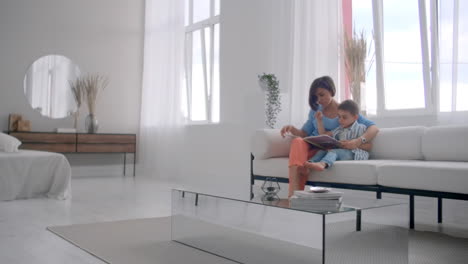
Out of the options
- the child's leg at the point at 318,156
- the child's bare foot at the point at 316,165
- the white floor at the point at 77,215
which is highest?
the child's leg at the point at 318,156

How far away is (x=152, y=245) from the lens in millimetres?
2525

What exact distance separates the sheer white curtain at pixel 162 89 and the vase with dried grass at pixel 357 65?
9.99ft

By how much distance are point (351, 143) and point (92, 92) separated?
490cm

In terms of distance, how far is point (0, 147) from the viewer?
4.54 m

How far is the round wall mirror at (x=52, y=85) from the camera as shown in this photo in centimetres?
695

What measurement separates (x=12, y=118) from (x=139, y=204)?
3359 millimetres

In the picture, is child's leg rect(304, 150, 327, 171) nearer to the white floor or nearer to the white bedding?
the white floor

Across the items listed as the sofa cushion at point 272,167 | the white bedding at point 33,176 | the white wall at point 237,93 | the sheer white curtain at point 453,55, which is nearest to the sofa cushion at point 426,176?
the sofa cushion at point 272,167

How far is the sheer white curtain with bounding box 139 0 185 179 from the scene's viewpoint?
7.13m

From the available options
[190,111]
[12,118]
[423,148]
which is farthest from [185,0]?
[423,148]

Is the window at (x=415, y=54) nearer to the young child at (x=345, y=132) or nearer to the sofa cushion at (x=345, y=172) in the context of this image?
the young child at (x=345, y=132)

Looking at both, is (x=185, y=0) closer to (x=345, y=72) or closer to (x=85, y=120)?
(x=85, y=120)

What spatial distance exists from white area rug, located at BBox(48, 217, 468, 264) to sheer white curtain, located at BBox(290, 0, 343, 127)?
91.7 inches

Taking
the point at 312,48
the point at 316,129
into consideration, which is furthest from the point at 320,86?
the point at 312,48
